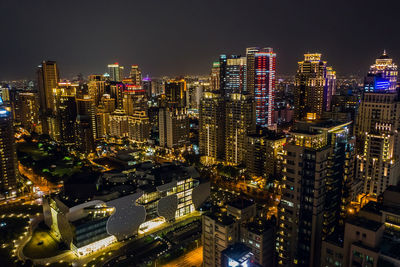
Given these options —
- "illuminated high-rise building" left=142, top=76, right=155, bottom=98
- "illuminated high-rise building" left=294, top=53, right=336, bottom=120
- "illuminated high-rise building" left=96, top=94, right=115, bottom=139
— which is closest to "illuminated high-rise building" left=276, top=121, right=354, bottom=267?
"illuminated high-rise building" left=294, top=53, right=336, bottom=120

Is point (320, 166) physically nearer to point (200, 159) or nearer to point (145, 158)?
point (200, 159)

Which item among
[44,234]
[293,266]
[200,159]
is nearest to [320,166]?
[293,266]

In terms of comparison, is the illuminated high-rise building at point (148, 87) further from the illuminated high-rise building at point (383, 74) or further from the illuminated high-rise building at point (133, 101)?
the illuminated high-rise building at point (383, 74)

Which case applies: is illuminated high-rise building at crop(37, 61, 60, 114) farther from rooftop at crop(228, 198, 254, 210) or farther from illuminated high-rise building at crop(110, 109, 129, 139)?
rooftop at crop(228, 198, 254, 210)

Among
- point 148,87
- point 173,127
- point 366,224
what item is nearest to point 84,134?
point 173,127

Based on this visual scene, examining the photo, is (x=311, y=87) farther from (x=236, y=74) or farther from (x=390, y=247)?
(x=390, y=247)

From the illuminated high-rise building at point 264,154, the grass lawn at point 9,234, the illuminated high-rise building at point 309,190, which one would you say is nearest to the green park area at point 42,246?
the grass lawn at point 9,234
